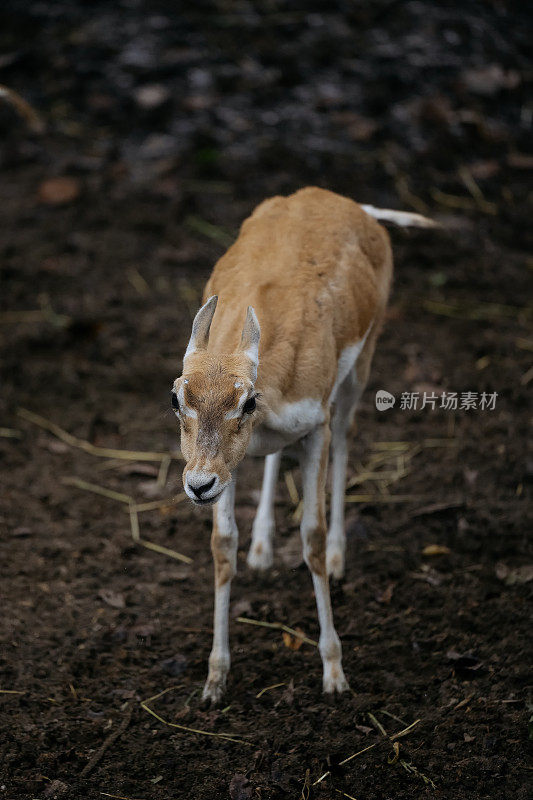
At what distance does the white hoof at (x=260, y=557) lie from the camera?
18.0 feet

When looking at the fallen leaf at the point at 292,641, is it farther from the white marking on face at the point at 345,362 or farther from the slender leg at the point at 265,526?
the white marking on face at the point at 345,362

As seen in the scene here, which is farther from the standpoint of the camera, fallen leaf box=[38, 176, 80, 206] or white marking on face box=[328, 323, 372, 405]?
fallen leaf box=[38, 176, 80, 206]

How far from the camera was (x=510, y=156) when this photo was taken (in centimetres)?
954

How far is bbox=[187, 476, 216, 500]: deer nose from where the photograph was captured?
3.53 m

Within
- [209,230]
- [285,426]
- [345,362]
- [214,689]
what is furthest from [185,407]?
[209,230]

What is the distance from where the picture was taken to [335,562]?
18.0 ft

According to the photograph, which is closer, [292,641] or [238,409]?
[238,409]

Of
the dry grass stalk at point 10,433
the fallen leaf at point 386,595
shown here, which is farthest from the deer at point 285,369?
the dry grass stalk at point 10,433

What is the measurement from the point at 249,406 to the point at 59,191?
21.0ft

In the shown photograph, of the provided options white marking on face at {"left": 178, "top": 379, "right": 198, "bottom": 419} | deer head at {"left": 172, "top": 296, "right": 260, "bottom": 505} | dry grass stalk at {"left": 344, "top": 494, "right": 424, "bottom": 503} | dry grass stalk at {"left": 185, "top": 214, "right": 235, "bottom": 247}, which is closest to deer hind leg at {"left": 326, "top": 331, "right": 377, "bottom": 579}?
dry grass stalk at {"left": 344, "top": 494, "right": 424, "bottom": 503}

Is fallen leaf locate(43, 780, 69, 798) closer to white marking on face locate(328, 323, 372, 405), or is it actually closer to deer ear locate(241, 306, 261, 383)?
deer ear locate(241, 306, 261, 383)

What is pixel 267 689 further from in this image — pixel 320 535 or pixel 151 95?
pixel 151 95

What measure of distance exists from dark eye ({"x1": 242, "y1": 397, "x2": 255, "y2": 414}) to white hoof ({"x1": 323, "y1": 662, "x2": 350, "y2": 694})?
1.63 m

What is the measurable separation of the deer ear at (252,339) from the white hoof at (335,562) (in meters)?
1.99
